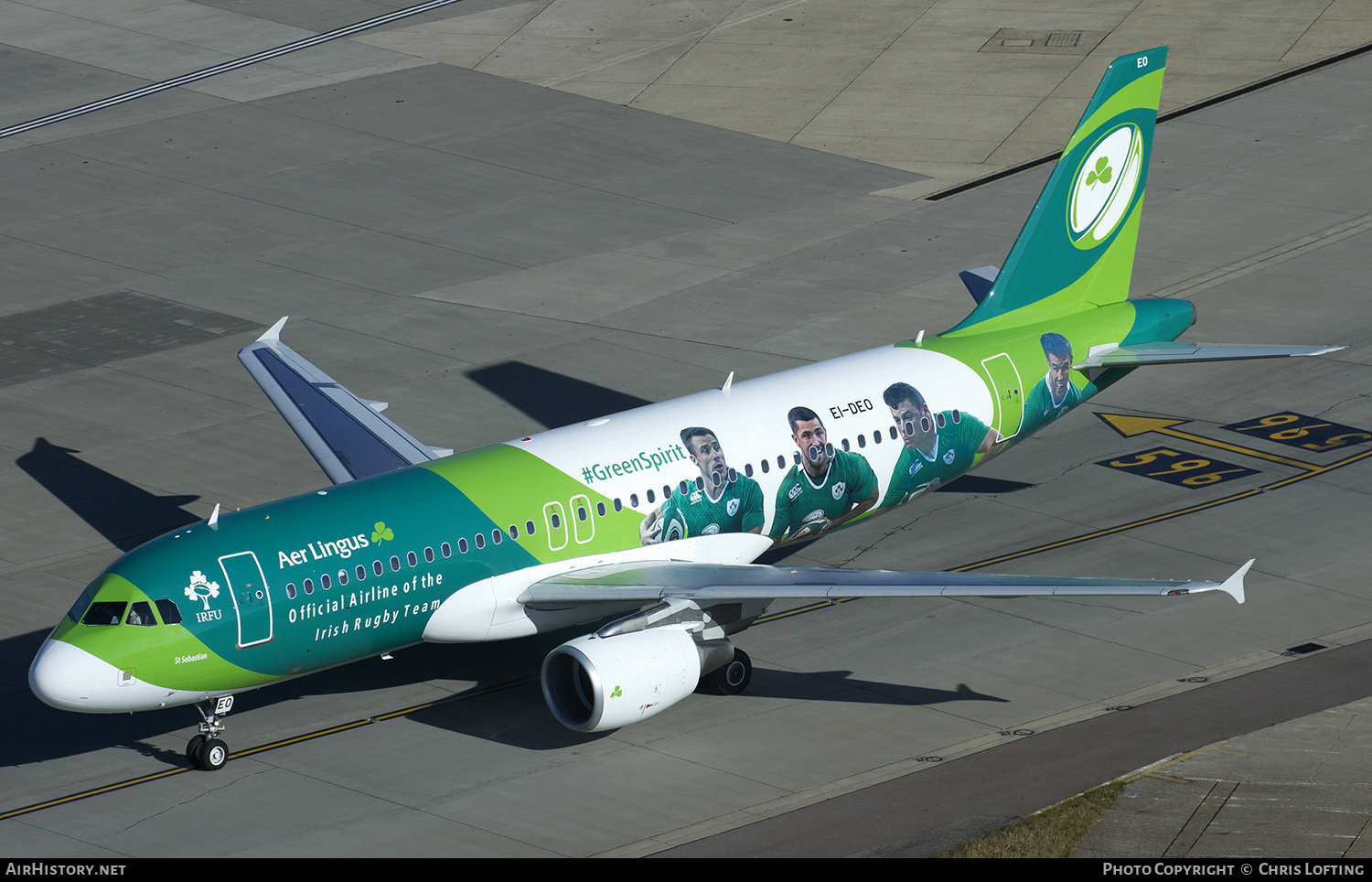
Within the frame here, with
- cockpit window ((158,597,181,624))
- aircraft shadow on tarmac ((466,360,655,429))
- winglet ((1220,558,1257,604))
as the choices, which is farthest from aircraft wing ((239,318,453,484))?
winglet ((1220,558,1257,604))

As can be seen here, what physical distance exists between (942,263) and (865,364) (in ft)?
64.0

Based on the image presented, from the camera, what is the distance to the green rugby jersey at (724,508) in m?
35.1

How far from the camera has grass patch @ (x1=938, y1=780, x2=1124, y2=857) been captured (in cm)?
2792

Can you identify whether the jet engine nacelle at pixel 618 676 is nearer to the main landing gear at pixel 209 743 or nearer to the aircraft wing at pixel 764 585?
the aircraft wing at pixel 764 585

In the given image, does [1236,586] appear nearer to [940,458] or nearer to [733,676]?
[940,458]

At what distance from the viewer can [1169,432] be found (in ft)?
152

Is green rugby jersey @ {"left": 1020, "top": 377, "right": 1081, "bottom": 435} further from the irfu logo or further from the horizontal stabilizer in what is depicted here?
the irfu logo

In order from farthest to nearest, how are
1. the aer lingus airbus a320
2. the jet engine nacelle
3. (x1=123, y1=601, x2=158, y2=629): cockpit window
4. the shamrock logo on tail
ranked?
1. the shamrock logo on tail
2. the jet engine nacelle
3. the aer lingus airbus a320
4. (x1=123, y1=601, x2=158, y2=629): cockpit window

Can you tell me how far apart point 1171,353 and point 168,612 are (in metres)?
22.3

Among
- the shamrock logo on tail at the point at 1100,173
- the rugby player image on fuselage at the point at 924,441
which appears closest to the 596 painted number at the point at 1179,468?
the rugby player image on fuselage at the point at 924,441

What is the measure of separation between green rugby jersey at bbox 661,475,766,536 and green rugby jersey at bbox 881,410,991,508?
3514mm

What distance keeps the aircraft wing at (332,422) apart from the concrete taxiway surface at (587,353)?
331 cm

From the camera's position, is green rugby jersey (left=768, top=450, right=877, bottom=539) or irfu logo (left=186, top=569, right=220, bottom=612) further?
green rugby jersey (left=768, top=450, right=877, bottom=539)

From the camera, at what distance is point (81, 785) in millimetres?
31578
